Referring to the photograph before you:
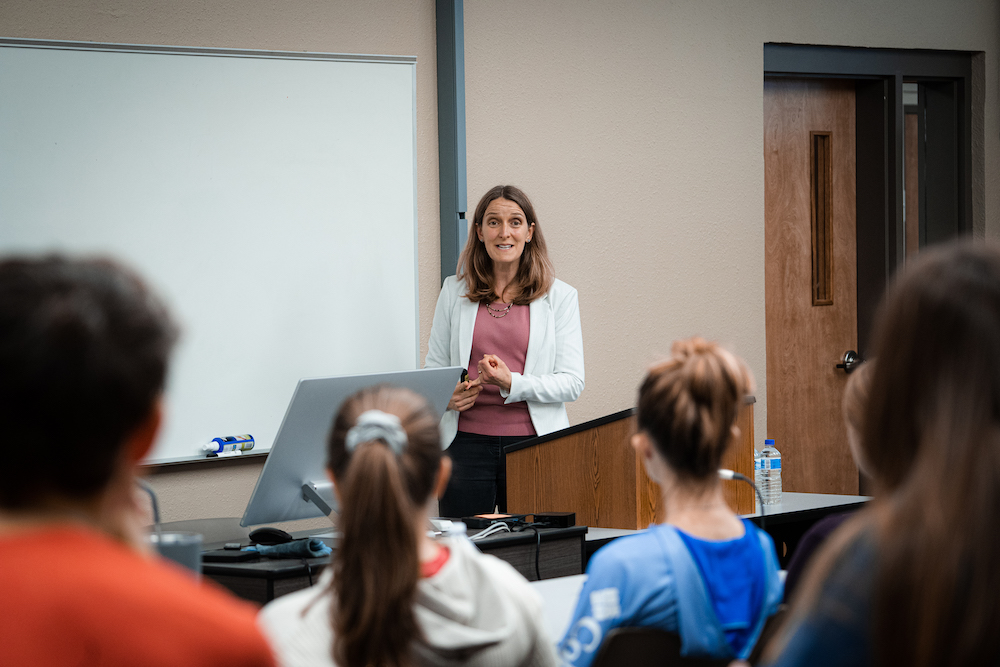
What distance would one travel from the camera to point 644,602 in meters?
1.34

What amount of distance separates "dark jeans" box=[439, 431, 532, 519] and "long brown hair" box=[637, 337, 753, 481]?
154 cm

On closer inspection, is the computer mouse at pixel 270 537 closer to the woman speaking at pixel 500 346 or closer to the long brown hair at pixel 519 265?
the woman speaking at pixel 500 346

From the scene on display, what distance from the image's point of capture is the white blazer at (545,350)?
300 cm

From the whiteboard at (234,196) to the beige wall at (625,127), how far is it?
134 mm

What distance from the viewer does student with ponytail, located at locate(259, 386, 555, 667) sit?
1134 mm

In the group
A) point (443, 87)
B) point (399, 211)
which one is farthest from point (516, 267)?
point (443, 87)

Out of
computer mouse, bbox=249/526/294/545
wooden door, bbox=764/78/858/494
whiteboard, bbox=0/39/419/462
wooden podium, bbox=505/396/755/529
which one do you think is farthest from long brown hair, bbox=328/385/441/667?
wooden door, bbox=764/78/858/494

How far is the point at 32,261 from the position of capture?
0.60 metres

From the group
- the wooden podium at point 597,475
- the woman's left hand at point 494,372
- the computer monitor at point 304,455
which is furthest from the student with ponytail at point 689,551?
the woman's left hand at point 494,372

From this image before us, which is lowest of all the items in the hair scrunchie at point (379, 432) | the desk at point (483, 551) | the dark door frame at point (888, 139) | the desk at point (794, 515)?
the desk at point (794, 515)

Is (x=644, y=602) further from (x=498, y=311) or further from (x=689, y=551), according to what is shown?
(x=498, y=311)

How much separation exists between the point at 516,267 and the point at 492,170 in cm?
76

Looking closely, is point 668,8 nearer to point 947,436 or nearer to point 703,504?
point 703,504

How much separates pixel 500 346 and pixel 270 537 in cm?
117
